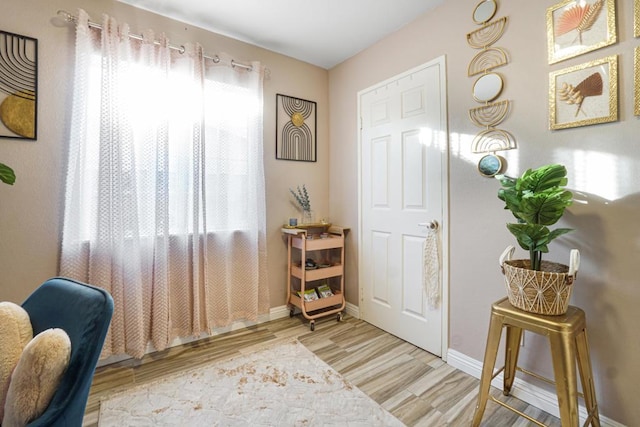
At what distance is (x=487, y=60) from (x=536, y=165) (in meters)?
0.73

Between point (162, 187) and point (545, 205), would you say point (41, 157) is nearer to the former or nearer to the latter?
point (162, 187)

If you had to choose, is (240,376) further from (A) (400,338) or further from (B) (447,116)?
(B) (447,116)

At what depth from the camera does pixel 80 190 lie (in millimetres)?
1832

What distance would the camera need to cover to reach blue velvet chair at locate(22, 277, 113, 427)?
849mm

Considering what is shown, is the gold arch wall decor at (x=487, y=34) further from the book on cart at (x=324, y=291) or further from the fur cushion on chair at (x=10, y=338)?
the fur cushion on chair at (x=10, y=338)

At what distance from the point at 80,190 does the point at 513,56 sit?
2.78m

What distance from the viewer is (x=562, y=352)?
120 cm

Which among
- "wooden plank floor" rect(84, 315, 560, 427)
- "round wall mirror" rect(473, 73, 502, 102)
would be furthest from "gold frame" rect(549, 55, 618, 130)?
"wooden plank floor" rect(84, 315, 560, 427)

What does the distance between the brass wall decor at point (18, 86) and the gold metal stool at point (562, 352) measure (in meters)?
2.83

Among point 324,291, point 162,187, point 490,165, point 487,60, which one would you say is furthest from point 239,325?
point 487,60

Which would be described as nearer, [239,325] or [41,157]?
[41,157]

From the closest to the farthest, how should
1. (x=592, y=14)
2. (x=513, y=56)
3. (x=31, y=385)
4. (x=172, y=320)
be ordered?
(x=31, y=385), (x=592, y=14), (x=513, y=56), (x=172, y=320)

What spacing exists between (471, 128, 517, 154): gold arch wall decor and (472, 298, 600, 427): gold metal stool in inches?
35.6

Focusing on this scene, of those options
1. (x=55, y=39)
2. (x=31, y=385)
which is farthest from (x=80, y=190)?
(x=31, y=385)
